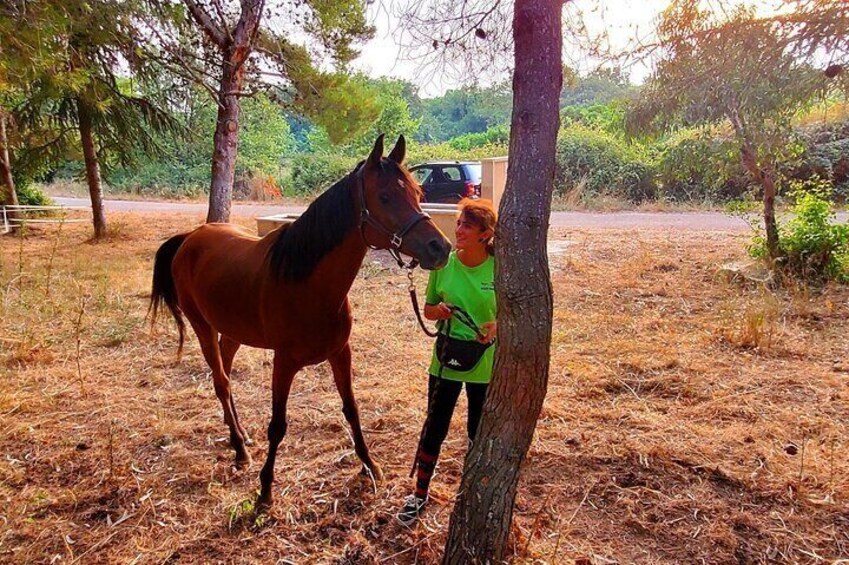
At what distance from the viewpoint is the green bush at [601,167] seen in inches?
664

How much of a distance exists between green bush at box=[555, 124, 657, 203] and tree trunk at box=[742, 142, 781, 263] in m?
9.82

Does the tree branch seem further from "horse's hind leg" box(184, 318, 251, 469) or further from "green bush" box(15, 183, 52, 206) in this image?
"green bush" box(15, 183, 52, 206)

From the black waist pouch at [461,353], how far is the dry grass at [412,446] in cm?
67

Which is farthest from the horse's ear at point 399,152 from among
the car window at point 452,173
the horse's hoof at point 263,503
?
the car window at point 452,173

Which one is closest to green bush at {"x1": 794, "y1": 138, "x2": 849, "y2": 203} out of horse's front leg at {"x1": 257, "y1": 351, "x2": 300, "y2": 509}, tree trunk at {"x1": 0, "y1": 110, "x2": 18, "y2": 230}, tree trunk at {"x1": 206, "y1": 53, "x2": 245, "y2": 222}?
tree trunk at {"x1": 206, "y1": 53, "x2": 245, "y2": 222}

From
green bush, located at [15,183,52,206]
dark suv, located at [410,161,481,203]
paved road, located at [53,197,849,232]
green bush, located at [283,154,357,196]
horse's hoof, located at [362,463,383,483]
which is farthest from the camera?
green bush, located at [283,154,357,196]

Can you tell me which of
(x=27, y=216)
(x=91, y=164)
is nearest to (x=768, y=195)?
(x=91, y=164)

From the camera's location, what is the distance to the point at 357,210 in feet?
7.61

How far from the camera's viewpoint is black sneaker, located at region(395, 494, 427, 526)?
2.27m

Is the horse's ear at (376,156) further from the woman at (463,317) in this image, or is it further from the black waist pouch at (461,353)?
the black waist pouch at (461,353)

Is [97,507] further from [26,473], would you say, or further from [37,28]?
[37,28]

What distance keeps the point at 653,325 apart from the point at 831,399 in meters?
1.80

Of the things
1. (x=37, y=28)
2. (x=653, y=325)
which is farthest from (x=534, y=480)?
(x=37, y=28)

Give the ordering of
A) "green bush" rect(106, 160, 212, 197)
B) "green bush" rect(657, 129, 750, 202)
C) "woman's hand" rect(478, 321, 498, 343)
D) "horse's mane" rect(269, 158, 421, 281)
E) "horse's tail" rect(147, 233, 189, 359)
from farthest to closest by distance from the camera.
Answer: "green bush" rect(106, 160, 212, 197), "green bush" rect(657, 129, 750, 202), "horse's tail" rect(147, 233, 189, 359), "horse's mane" rect(269, 158, 421, 281), "woman's hand" rect(478, 321, 498, 343)
